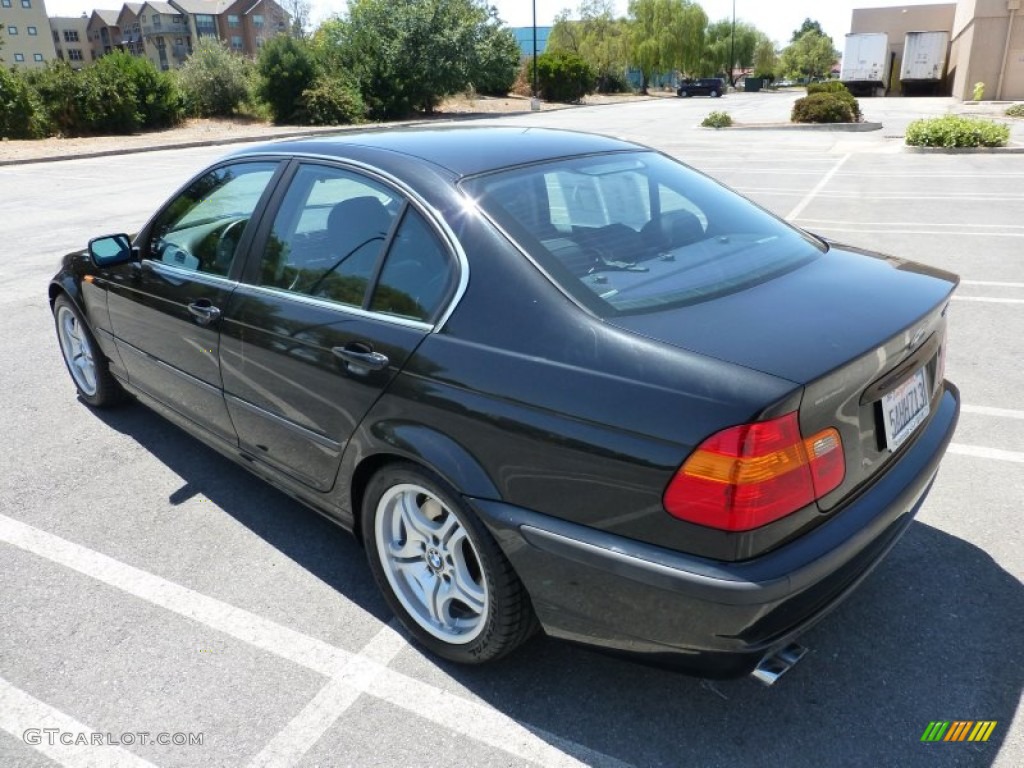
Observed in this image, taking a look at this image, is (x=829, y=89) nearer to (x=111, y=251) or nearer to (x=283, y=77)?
(x=283, y=77)

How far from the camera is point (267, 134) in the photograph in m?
28.3

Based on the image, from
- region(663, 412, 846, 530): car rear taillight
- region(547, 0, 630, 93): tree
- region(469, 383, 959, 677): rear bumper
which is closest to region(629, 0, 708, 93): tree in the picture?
region(547, 0, 630, 93): tree

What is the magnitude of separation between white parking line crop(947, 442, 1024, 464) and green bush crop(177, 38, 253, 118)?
117ft

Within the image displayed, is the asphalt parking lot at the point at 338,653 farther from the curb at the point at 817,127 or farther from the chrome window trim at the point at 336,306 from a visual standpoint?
the curb at the point at 817,127

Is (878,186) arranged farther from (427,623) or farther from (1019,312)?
(427,623)

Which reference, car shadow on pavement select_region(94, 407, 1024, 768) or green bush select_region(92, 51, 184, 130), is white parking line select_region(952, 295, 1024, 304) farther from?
green bush select_region(92, 51, 184, 130)

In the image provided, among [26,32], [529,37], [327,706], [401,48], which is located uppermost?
[26,32]

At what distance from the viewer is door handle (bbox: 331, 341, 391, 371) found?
97.7 inches

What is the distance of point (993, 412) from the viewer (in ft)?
14.0

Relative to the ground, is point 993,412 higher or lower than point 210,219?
lower

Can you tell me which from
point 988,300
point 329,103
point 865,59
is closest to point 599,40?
point 865,59

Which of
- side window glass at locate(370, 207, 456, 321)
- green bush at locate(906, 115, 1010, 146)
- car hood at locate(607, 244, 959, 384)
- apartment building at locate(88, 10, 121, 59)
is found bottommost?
green bush at locate(906, 115, 1010, 146)

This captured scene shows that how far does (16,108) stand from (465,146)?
101 feet

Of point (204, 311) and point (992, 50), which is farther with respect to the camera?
point (992, 50)
